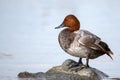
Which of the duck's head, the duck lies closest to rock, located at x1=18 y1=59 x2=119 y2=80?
the duck

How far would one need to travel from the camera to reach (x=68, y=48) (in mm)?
5707

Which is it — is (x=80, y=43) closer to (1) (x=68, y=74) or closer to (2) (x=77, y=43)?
(2) (x=77, y=43)

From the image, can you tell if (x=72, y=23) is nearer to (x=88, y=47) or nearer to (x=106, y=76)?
(x=88, y=47)

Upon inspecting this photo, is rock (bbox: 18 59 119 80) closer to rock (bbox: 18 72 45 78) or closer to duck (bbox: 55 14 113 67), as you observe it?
rock (bbox: 18 72 45 78)

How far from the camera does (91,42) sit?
5.70m

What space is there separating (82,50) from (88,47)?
8cm

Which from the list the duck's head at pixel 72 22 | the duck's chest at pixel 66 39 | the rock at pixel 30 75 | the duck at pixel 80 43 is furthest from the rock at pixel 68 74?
the duck's head at pixel 72 22

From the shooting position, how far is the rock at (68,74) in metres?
5.73

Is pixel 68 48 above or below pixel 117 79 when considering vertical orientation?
above

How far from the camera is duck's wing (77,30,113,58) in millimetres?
5680

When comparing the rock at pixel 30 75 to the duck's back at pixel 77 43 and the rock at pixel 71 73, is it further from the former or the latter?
the duck's back at pixel 77 43

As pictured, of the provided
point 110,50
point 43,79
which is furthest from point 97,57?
point 43,79

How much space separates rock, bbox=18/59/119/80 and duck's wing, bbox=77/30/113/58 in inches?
10.9

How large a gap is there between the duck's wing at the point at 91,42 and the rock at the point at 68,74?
0.91ft
